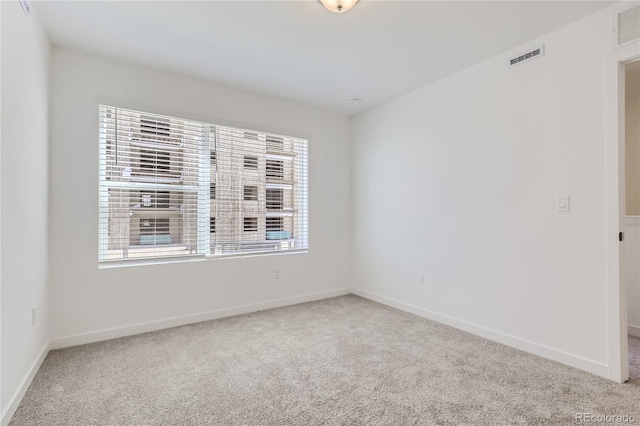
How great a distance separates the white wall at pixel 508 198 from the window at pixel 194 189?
51.4 inches

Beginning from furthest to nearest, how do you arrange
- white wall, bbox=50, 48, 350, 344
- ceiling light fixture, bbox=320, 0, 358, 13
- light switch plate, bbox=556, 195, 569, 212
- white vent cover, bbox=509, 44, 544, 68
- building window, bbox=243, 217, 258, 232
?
building window, bbox=243, 217, 258, 232 < white wall, bbox=50, 48, 350, 344 < white vent cover, bbox=509, 44, 544, 68 < light switch plate, bbox=556, 195, 569, 212 < ceiling light fixture, bbox=320, 0, 358, 13

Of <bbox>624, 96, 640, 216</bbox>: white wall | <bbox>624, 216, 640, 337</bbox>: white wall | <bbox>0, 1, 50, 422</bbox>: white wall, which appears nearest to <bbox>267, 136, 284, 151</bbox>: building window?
<bbox>0, 1, 50, 422</bbox>: white wall

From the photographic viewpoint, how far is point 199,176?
3.46 metres

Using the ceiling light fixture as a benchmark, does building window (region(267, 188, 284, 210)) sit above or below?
below

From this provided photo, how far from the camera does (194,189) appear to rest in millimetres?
3414

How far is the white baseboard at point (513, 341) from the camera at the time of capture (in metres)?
2.26

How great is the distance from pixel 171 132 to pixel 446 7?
2768mm

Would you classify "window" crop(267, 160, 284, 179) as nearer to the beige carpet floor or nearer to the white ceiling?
the white ceiling

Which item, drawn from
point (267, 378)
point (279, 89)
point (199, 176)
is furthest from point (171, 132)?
point (267, 378)

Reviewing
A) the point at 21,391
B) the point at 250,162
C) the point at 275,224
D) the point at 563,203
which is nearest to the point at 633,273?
the point at 563,203

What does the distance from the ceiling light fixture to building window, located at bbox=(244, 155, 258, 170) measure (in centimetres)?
204

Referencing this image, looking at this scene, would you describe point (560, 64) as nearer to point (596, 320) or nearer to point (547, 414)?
point (596, 320)

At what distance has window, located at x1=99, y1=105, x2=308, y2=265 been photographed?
3.01 meters

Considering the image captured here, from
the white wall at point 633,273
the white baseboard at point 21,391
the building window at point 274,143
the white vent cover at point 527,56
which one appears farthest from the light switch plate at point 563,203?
the white baseboard at point 21,391
